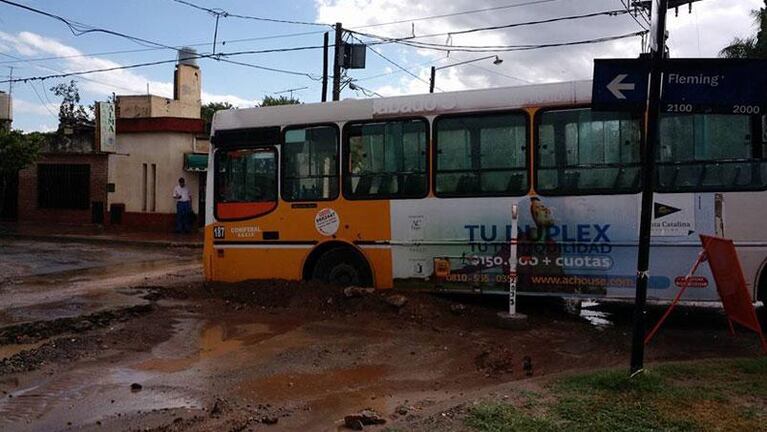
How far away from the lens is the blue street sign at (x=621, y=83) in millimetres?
5062

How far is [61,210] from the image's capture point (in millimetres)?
25016

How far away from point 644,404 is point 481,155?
429 cm

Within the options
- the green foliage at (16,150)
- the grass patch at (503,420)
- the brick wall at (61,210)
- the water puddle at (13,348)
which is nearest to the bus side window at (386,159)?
the water puddle at (13,348)

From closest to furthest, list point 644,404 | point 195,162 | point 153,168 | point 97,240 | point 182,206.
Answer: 1. point 644,404
2. point 97,240
3. point 182,206
4. point 195,162
5. point 153,168

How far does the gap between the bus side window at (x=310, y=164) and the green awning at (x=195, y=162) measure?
1469 centimetres

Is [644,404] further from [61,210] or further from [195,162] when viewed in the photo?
[61,210]

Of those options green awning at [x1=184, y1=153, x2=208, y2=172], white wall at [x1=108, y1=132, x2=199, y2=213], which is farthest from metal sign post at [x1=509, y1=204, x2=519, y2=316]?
white wall at [x1=108, y1=132, x2=199, y2=213]

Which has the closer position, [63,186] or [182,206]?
[182,206]

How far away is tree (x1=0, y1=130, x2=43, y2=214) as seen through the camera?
21.7 meters

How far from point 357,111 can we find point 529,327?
3615 mm

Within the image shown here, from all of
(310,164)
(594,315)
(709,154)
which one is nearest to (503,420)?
(709,154)

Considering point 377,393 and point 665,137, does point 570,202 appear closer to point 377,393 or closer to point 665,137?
point 665,137

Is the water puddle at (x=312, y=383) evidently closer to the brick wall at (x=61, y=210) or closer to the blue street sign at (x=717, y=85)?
the blue street sign at (x=717, y=85)

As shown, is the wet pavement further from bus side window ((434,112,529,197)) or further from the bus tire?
bus side window ((434,112,529,197))
